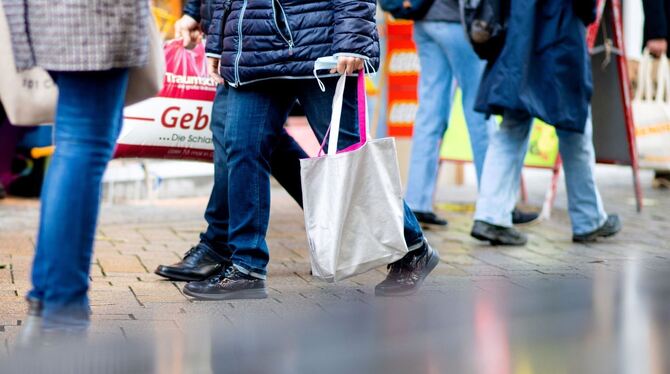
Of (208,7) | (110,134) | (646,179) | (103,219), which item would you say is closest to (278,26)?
(208,7)

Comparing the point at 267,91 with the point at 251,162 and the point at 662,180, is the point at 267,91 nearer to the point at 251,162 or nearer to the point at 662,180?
the point at 251,162

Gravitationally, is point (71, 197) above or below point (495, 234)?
above

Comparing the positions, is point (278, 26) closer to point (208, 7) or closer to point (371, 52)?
point (371, 52)

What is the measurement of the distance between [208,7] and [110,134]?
5.43 feet

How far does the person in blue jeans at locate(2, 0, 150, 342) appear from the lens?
11.6 feet

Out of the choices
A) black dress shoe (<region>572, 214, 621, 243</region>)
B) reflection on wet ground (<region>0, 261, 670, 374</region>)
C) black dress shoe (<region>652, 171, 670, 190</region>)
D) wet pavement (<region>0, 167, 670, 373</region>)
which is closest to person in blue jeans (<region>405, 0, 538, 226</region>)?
wet pavement (<region>0, 167, 670, 373</region>)

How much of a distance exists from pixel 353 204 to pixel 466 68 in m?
2.79

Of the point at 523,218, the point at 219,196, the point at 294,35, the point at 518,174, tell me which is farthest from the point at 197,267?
the point at 523,218

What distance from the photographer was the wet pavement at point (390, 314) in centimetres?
361

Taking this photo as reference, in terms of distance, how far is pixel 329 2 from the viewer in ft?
15.0

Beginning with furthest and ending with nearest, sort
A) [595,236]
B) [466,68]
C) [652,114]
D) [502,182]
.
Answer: [652,114] < [466,68] < [595,236] < [502,182]

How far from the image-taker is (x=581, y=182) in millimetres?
6863

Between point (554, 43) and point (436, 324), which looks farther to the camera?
point (554, 43)

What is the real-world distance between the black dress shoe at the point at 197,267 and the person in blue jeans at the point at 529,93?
175 centimetres
